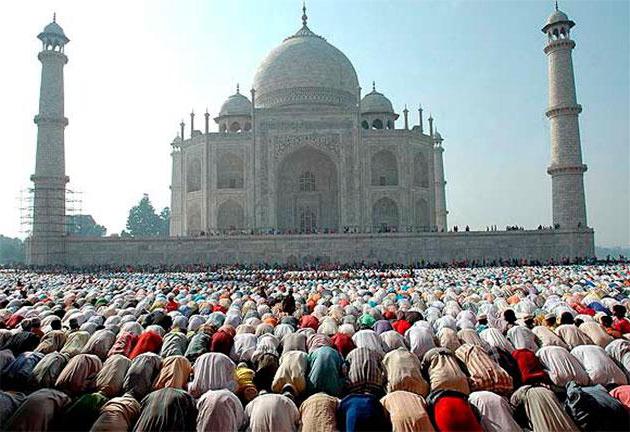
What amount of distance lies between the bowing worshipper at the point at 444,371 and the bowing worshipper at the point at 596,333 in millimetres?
1791

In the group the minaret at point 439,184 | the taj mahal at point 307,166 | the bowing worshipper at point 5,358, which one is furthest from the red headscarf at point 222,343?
the minaret at point 439,184

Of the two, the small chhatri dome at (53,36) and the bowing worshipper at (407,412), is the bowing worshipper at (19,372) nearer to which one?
the bowing worshipper at (407,412)

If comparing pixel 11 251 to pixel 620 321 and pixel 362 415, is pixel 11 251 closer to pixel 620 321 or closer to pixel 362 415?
pixel 620 321

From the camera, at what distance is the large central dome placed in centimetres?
2973

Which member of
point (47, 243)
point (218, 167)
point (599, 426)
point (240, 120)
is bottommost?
point (599, 426)

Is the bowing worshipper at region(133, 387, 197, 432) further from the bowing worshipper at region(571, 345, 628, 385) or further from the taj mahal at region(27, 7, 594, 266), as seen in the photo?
the taj mahal at region(27, 7, 594, 266)

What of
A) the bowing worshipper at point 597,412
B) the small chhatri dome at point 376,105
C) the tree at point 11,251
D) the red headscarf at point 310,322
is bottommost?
the bowing worshipper at point 597,412

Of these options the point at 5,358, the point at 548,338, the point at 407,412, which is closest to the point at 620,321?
the point at 548,338

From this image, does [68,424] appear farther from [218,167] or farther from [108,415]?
[218,167]

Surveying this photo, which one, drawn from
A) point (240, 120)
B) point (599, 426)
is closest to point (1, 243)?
point (240, 120)

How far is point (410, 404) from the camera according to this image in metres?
3.78

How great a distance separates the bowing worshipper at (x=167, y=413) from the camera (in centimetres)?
363

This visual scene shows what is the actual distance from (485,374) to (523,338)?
123cm

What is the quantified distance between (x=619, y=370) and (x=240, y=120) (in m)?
28.5
